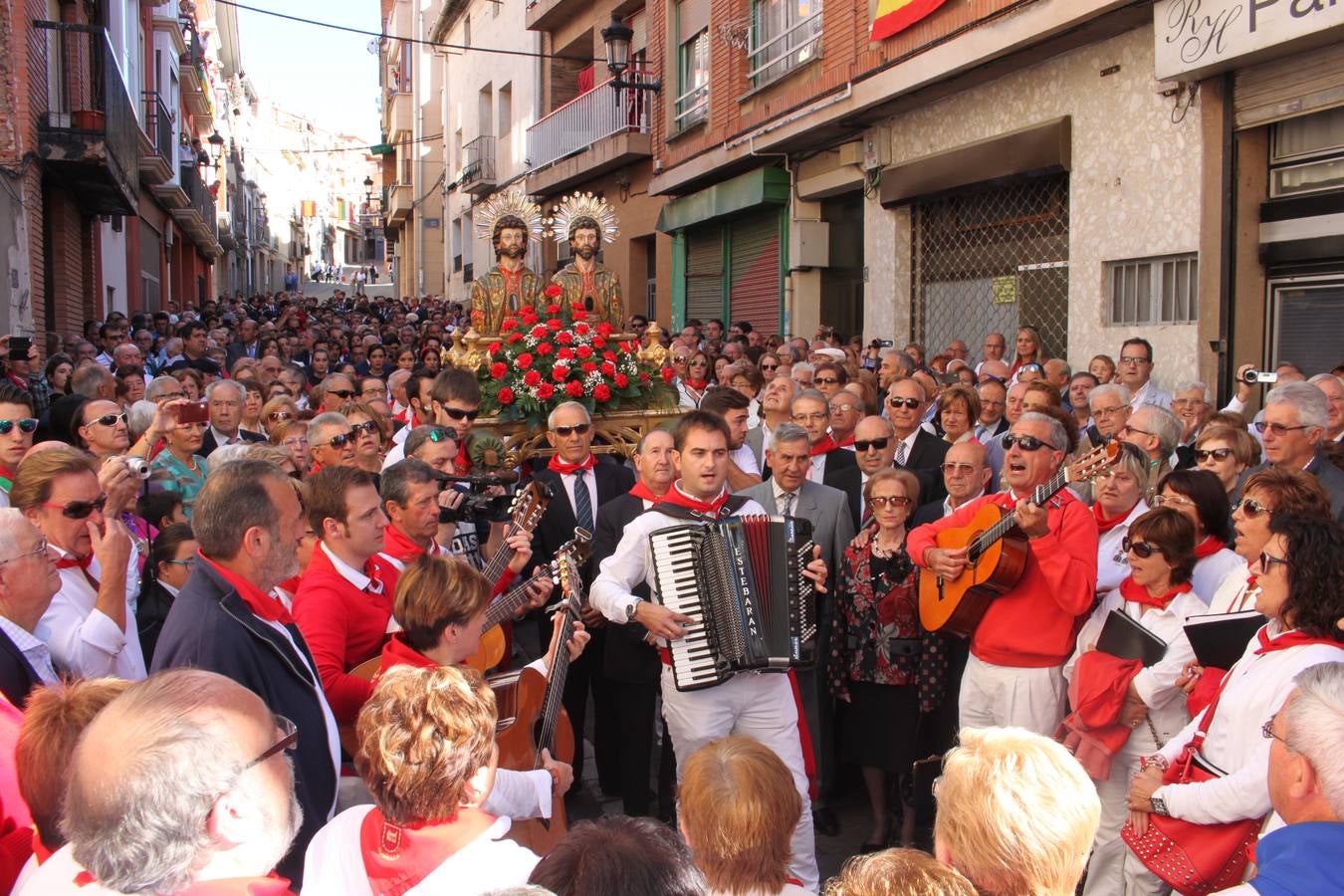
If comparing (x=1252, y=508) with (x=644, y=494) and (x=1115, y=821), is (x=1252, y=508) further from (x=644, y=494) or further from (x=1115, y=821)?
(x=644, y=494)

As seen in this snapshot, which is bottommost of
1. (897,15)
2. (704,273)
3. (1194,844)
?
(1194,844)

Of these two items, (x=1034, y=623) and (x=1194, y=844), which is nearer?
(x=1194, y=844)

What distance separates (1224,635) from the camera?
382 cm

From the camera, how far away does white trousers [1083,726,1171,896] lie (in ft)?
13.9

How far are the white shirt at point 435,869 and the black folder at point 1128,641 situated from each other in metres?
2.63

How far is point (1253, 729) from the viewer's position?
3.29m

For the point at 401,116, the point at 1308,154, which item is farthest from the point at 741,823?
the point at 401,116

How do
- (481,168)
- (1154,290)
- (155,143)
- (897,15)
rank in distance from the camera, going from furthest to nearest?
(481,168)
(155,143)
(897,15)
(1154,290)

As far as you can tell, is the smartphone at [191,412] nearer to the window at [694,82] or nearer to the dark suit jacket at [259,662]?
the dark suit jacket at [259,662]

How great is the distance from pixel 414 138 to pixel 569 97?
19.4 m

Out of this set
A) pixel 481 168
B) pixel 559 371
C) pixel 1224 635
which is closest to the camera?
pixel 1224 635

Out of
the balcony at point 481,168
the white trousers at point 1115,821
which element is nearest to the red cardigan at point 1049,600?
the white trousers at point 1115,821

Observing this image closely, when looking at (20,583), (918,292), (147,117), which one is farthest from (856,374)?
(147,117)

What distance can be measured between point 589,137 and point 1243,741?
20479 millimetres
